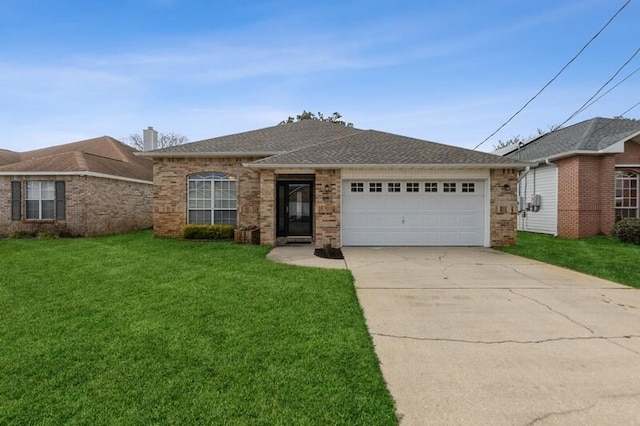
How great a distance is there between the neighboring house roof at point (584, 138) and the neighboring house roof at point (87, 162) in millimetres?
19462

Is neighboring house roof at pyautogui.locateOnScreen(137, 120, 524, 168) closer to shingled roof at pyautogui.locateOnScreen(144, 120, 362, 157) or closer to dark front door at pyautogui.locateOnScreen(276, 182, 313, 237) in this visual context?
shingled roof at pyautogui.locateOnScreen(144, 120, 362, 157)

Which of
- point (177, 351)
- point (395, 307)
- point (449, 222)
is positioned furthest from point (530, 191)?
point (177, 351)

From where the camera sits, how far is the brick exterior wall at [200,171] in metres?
12.4

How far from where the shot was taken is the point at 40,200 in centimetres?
1368

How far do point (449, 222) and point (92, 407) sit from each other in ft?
34.9

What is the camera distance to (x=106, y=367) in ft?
9.77

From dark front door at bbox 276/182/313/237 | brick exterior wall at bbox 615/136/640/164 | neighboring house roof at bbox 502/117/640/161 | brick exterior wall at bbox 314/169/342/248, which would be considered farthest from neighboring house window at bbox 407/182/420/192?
brick exterior wall at bbox 615/136/640/164

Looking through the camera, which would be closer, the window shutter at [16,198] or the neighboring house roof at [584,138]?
the neighboring house roof at [584,138]

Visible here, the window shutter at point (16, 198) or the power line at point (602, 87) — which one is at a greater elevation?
the power line at point (602, 87)

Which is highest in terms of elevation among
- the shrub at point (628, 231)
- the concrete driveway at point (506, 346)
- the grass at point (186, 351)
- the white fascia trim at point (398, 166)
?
the white fascia trim at point (398, 166)

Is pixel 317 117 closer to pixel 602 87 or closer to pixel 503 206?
pixel 602 87

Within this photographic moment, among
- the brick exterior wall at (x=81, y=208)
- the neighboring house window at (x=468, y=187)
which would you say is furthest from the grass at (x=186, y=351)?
the brick exterior wall at (x=81, y=208)

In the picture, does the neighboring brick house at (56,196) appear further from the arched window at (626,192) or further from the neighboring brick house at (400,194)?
the arched window at (626,192)

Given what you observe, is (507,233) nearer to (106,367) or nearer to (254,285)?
(254,285)
